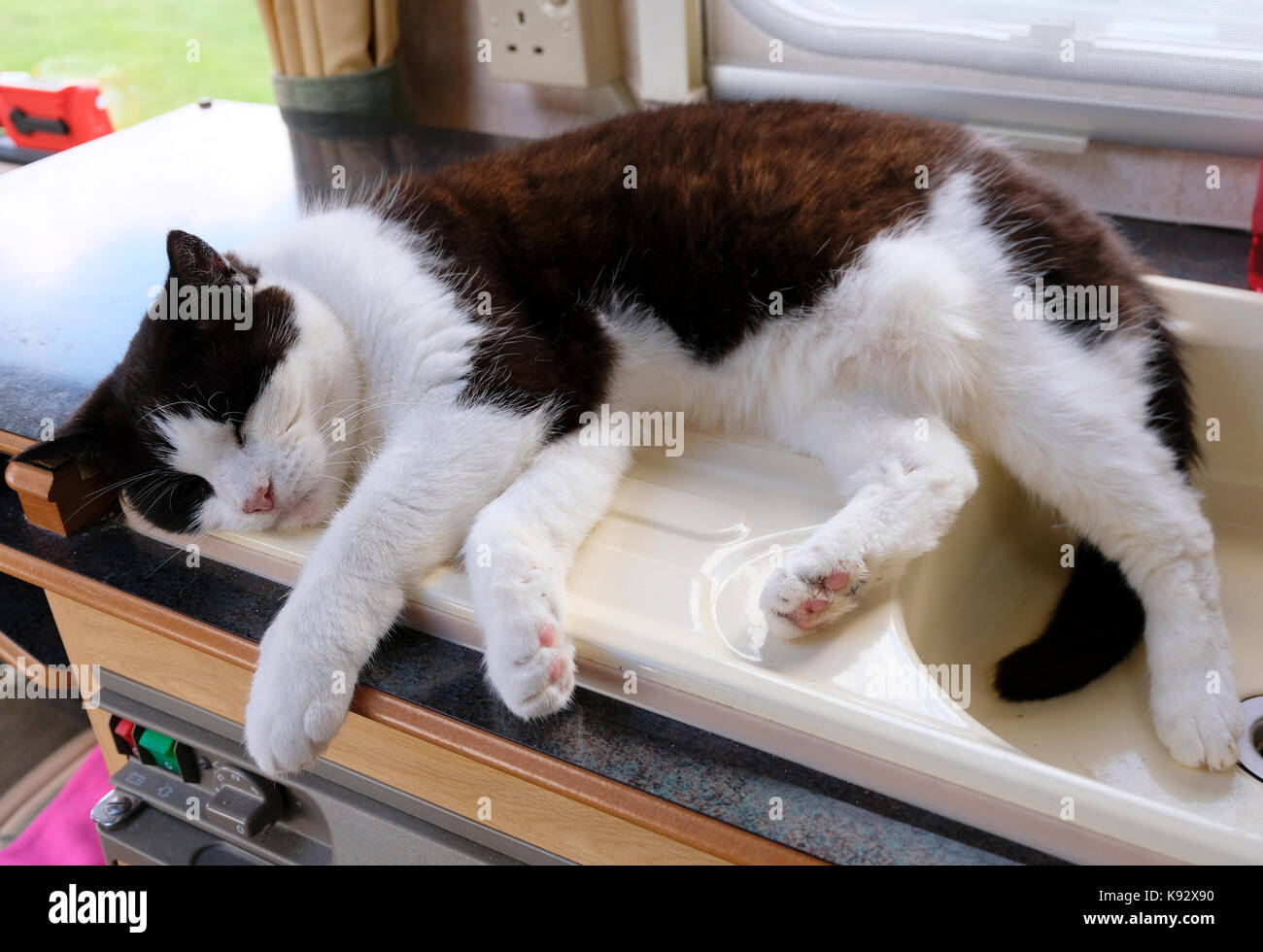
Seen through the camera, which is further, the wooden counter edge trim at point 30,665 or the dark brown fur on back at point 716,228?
the wooden counter edge trim at point 30,665

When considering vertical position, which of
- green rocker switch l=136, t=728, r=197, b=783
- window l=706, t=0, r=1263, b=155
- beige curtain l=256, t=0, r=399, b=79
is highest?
beige curtain l=256, t=0, r=399, b=79

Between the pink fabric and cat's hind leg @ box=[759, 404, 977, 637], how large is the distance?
1.16 meters

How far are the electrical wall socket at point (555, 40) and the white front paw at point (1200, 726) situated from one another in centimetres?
127

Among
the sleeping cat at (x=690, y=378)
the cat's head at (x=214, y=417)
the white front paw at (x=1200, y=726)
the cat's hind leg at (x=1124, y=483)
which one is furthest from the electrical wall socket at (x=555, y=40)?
the white front paw at (x=1200, y=726)

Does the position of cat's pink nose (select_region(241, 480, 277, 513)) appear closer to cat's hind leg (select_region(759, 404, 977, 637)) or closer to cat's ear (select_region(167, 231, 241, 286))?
cat's ear (select_region(167, 231, 241, 286))

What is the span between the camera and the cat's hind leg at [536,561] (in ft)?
2.53

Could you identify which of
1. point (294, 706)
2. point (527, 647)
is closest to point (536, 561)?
point (527, 647)

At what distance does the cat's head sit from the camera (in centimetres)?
95

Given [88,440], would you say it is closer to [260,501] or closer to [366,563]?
[260,501]

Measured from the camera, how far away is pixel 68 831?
149cm

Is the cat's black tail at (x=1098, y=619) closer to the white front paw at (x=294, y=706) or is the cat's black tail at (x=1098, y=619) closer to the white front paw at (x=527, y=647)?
the white front paw at (x=527, y=647)

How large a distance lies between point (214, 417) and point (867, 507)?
2.07 feet

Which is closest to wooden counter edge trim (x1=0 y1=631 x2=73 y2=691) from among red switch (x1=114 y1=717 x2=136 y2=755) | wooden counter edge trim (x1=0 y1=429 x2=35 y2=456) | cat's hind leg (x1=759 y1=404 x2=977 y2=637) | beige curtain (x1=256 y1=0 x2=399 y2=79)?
red switch (x1=114 y1=717 x2=136 y2=755)

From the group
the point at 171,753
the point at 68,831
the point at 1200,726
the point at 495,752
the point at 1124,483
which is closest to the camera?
the point at 495,752
